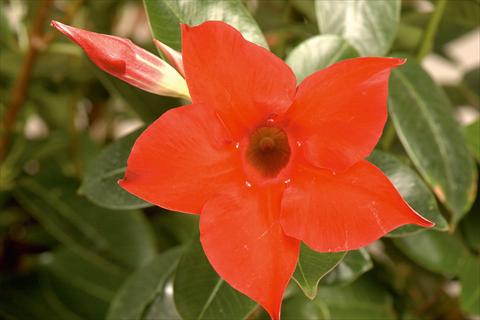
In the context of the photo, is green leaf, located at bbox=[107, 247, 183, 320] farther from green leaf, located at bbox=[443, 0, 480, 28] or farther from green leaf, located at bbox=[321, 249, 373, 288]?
green leaf, located at bbox=[443, 0, 480, 28]

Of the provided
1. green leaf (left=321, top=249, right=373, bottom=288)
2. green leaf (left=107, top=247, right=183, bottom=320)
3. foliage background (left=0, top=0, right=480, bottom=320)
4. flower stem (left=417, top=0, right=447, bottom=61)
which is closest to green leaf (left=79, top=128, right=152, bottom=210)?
foliage background (left=0, top=0, right=480, bottom=320)

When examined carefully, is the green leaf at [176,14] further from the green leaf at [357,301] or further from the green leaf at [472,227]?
the green leaf at [472,227]

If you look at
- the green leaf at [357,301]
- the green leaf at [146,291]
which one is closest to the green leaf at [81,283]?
the green leaf at [146,291]

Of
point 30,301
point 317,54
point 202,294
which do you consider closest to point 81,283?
point 30,301

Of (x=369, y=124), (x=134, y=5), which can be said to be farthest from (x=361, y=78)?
(x=134, y=5)

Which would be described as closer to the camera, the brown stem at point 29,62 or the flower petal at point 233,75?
the flower petal at point 233,75

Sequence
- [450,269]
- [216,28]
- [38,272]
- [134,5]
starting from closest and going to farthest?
1. [216,28]
2. [450,269]
3. [38,272]
4. [134,5]

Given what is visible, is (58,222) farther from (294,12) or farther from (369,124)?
(369,124)

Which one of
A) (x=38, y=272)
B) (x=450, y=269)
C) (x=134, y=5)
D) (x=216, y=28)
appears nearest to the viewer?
(x=216, y=28)
